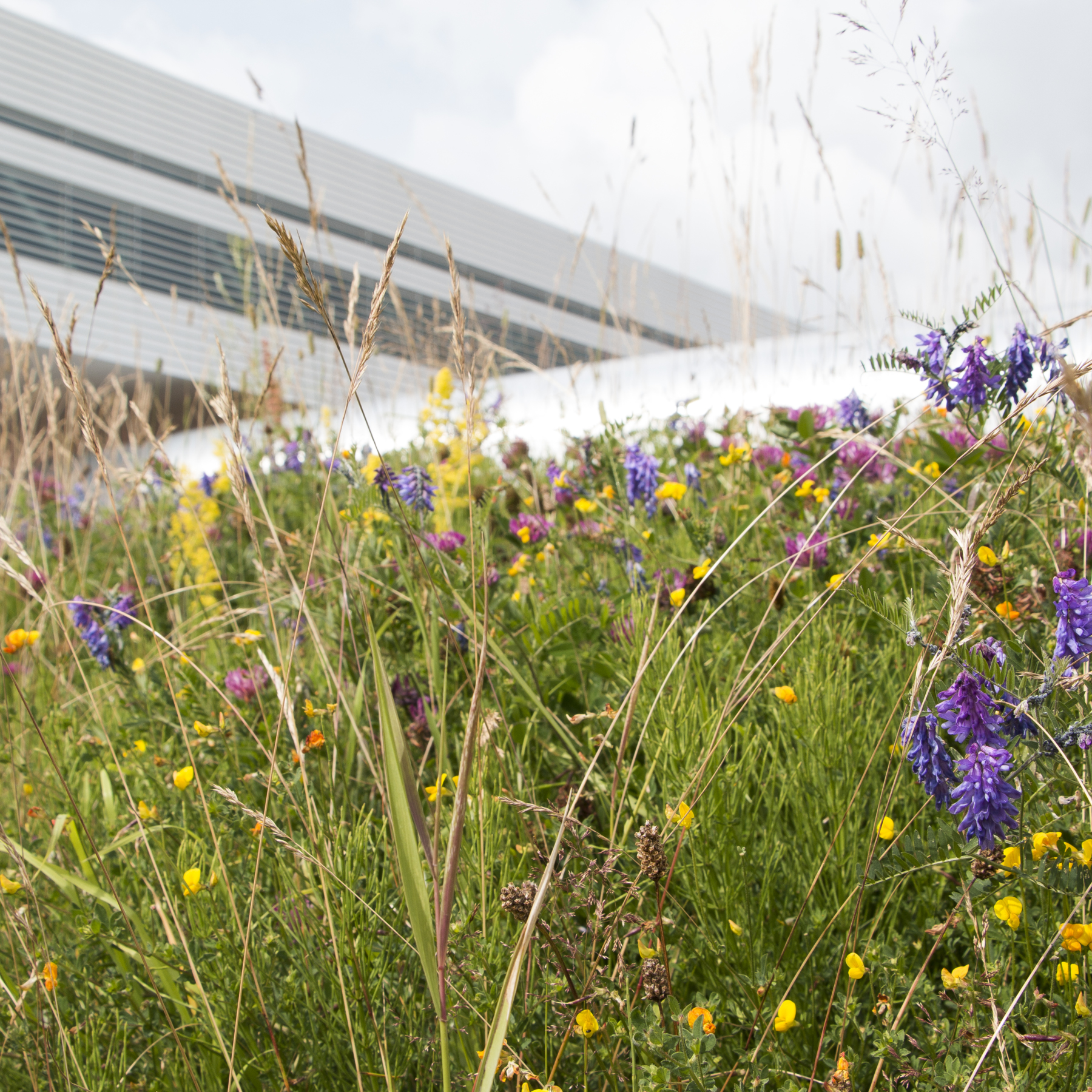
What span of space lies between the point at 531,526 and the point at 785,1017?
4.35ft

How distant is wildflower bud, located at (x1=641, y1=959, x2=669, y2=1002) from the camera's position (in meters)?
0.67

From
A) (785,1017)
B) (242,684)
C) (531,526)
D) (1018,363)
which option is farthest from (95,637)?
(1018,363)

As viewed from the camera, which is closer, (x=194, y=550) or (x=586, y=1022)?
(x=586, y=1022)

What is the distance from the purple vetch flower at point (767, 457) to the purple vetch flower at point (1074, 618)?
1436 millimetres

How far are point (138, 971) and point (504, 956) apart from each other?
1.53ft

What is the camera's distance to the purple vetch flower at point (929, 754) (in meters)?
0.69

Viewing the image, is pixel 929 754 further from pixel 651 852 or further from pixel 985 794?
pixel 651 852

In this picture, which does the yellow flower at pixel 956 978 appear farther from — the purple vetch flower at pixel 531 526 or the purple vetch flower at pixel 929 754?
the purple vetch flower at pixel 531 526

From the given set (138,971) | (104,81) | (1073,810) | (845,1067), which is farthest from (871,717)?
(104,81)

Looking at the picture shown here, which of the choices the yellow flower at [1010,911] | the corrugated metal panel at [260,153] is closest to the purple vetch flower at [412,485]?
the yellow flower at [1010,911]

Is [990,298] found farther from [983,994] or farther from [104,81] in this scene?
[104,81]

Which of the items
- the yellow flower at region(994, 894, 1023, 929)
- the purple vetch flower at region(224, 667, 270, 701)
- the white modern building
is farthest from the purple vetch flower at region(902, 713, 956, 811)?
the white modern building

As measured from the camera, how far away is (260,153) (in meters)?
16.4

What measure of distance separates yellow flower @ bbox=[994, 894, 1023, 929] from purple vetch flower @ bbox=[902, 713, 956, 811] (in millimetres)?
116
